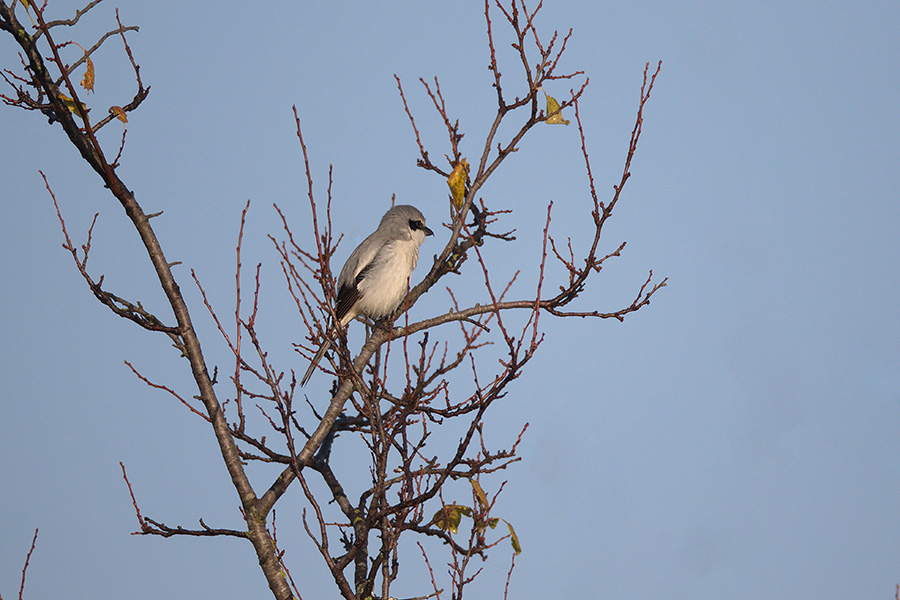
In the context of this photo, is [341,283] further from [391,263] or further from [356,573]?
[356,573]

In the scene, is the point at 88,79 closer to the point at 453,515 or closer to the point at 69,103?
the point at 69,103

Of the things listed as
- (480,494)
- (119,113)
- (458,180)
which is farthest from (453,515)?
(119,113)

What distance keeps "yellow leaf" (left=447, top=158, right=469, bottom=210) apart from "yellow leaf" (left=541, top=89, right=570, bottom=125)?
0.70 m

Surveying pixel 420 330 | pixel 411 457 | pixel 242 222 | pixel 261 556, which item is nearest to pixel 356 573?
pixel 261 556

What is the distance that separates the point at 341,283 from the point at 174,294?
263 cm

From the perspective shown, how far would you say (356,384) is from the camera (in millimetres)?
4172

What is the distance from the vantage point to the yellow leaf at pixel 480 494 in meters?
4.37

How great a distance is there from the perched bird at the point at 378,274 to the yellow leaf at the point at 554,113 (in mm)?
2598

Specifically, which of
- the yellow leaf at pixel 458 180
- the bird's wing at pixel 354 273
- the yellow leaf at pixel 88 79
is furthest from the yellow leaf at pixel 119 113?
the bird's wing at pixel 354 273

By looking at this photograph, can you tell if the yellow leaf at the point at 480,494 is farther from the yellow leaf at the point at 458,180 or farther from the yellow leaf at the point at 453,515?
the yellow leaf at the point at 458,180

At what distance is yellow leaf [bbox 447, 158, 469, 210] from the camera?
5289 mm

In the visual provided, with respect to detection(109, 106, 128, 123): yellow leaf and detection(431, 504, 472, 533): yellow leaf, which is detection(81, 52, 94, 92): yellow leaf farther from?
detection(431, 504, 472, 533): yellow leaf

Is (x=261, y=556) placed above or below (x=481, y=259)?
below

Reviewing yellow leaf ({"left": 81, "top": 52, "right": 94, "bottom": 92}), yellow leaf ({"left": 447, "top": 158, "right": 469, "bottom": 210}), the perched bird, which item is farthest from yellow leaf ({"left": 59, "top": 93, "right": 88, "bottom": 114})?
the perched bird
